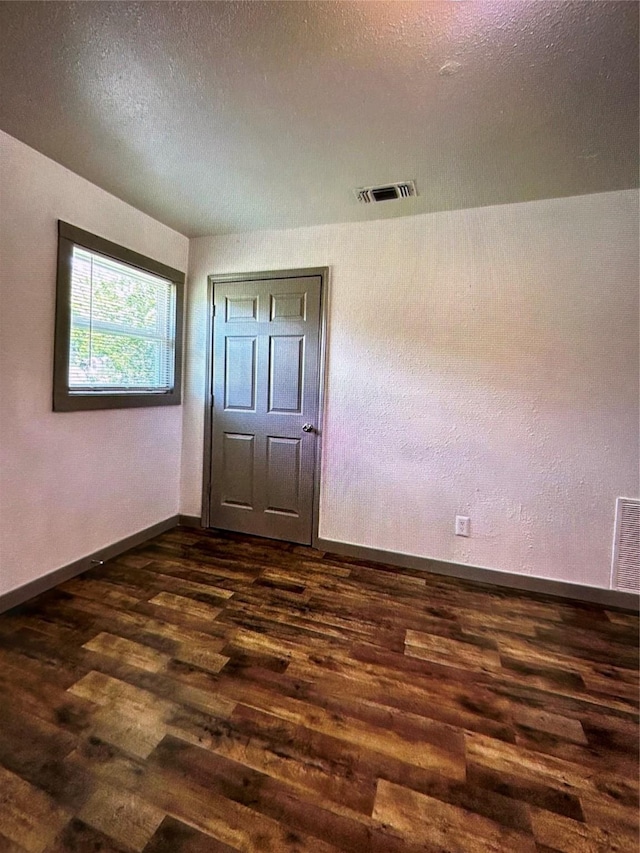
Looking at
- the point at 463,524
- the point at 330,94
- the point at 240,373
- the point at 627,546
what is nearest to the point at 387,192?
the point at 330,94

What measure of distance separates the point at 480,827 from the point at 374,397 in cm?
228

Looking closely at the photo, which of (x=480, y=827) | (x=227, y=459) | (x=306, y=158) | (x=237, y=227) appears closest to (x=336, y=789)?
(x=480, y=827)

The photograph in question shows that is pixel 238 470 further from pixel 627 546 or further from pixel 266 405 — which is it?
pixel 627 546

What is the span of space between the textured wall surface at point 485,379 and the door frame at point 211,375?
2.5 inches

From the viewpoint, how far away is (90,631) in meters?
2.04

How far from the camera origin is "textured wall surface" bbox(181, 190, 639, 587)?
8.11ft

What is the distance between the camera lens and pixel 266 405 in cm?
330

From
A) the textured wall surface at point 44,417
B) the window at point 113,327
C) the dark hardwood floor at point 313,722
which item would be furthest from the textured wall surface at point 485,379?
the textured wall surface at point 44,417

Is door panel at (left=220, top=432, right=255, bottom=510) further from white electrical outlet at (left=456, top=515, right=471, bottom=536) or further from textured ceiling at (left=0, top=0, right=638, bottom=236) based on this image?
textured ceiling at (left=0, top=0, right=638, bottom=236)

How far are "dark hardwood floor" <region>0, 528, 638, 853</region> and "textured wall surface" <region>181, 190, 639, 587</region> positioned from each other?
53cm

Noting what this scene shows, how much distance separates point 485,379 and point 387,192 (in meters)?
1.34

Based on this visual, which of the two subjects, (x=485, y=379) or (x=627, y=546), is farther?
(x=485, y=379)

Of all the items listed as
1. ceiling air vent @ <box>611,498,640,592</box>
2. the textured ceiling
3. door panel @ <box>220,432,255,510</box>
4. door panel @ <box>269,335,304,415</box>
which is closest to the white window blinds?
the textured ceiling

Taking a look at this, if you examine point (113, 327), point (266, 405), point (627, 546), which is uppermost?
point (113, 327)
